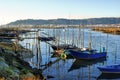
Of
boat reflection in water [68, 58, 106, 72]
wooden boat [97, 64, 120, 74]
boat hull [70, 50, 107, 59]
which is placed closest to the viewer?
wooden boat [97, 64, 120, 74]

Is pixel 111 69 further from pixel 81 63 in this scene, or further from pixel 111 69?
pixel 81 63

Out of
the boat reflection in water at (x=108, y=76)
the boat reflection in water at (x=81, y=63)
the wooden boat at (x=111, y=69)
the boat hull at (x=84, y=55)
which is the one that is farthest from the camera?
the boat hull at (x=84, y=55)

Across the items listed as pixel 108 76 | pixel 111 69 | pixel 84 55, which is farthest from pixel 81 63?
pixel 111 69

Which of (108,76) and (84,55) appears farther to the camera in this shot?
(84,55)

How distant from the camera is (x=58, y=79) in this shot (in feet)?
111

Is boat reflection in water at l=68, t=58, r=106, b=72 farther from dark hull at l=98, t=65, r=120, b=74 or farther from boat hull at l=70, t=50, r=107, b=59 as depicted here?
dark hull at l=98, t=65, r=120, b=74

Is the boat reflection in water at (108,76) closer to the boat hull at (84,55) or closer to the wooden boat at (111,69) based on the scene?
the wooden boat at (111,69)

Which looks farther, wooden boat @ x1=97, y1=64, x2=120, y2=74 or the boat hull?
the boat hull

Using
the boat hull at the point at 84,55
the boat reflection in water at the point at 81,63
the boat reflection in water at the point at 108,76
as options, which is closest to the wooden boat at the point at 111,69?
the boat reflection in water at the point at 108,76

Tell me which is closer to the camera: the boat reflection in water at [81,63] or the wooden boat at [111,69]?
the wooden boat at [111,69]

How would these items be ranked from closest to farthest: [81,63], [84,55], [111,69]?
[111,69] → [81,63] → [84,55]

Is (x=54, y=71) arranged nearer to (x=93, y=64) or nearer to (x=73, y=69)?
(x=73, y=69)

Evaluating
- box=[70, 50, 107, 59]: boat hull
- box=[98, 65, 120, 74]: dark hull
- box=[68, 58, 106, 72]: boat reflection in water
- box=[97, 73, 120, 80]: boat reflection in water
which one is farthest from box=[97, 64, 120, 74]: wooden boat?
box=[70, 50, 107, 59]: boat hull

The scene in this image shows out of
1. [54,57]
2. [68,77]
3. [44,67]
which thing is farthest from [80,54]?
[68,77]
